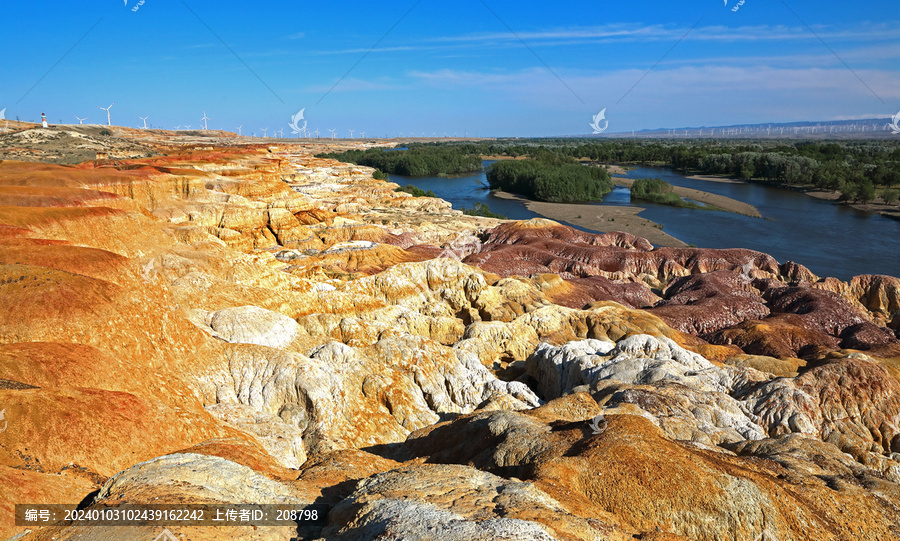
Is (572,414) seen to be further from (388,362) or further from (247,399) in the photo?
(247,399)

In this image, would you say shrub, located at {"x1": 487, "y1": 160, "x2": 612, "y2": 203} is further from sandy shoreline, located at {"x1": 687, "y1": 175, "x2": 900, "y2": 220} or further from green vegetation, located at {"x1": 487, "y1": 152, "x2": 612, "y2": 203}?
sandy shoreline, located at {"x1": 687, "y1": 175, "x2": 900, "y2": 220}

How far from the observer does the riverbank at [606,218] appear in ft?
245

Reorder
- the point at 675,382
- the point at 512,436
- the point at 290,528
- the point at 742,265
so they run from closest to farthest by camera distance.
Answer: the point at 290,528, the point at 512,436, the point at 675,382, the point at 742,265

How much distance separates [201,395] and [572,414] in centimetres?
1021

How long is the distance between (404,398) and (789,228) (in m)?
82.3

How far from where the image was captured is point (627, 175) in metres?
154

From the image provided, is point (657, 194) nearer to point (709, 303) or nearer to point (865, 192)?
point (865, 192)

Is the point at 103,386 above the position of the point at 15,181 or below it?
below

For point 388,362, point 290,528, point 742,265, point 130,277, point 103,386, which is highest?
point 130,277

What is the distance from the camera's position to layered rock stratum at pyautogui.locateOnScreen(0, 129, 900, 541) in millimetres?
8531

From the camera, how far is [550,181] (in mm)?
110812

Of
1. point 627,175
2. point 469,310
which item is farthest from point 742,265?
point 627,175

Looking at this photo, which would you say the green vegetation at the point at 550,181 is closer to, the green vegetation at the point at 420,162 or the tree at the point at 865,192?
the green vegetation at the point at 420,162

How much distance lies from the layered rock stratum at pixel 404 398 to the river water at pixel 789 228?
32614mm
